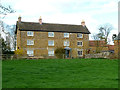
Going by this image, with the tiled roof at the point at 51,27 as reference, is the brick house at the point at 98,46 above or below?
below

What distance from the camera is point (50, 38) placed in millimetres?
55719

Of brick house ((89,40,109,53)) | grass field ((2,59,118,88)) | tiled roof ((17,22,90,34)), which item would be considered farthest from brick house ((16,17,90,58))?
grass field ((2,59,118,88))

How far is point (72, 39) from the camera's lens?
2276 inches

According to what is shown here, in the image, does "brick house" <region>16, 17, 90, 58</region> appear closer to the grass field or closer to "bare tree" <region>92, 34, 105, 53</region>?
"bare tree" <region>92, 34, 105, 53</region>

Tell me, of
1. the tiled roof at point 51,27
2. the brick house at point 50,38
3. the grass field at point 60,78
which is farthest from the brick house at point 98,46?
the grass field at point 60,78

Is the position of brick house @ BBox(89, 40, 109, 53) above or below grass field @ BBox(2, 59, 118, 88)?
above

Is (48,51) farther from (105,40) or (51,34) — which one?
(105,40)

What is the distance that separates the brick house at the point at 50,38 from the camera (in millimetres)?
53656

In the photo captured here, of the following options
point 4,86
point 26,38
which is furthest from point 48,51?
point 4,86

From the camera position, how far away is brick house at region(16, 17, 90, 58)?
53.7 metres

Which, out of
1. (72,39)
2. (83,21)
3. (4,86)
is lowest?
(4,86)

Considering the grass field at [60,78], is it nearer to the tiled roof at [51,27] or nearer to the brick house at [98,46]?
the tiled roof at [51,27]

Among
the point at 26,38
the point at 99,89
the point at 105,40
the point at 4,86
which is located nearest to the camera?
the point at 99,89

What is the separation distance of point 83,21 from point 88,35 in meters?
4.30
